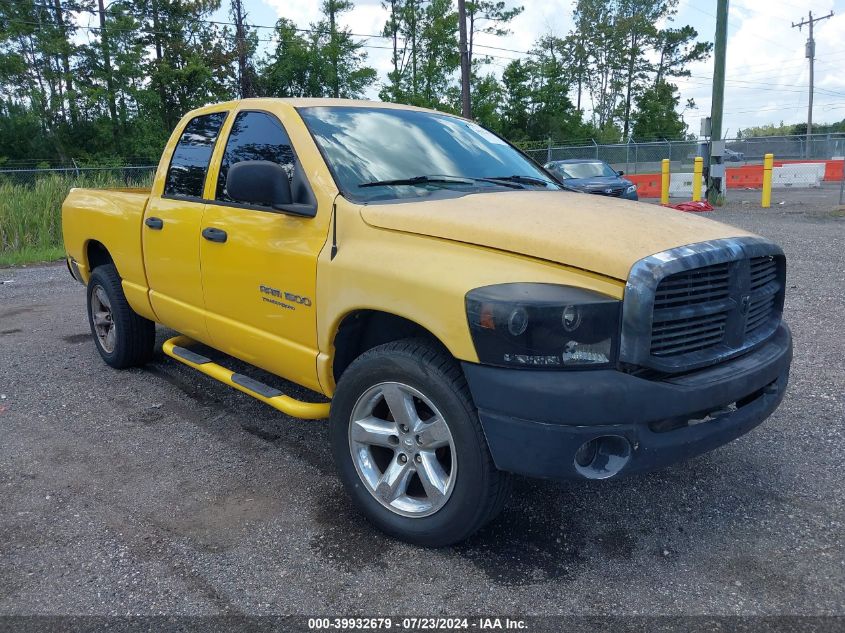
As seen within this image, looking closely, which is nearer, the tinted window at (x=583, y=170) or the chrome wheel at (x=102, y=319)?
the chrome wheel at (x=102, y=319)

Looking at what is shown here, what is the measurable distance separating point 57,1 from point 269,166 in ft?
143

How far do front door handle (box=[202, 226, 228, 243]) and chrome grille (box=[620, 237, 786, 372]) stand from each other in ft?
7.68

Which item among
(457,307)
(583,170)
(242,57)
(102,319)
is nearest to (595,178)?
(583,170)

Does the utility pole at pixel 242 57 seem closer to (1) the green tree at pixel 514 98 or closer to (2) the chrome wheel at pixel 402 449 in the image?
(1) the green tree at pixel 514 98

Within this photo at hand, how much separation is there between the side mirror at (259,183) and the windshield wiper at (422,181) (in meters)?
0.39

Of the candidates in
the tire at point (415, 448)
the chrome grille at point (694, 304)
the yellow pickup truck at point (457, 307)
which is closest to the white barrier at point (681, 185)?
the yellow pickup truck at point (457, 307)

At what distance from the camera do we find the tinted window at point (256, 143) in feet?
12.1

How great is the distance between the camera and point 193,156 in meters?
4.49

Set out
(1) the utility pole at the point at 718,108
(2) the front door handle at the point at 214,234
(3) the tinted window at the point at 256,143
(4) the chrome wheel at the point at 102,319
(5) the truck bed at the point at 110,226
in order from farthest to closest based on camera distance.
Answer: (1) the utility pole at the point at 718,108
(4) the chrome wheel at the point at 102,319
(5) the truck bed at the point at 110,226
(2) the front door handle at the point at 214,234
(3) the tinted window at the point at 256,143

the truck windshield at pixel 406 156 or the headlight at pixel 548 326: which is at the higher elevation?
the truck windshield at pixel 406 156

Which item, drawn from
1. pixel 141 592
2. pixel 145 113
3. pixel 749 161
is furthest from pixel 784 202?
pixel 145 113

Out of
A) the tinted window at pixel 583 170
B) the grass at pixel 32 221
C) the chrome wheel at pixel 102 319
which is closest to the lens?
the chrome wheel at pixel 102 319

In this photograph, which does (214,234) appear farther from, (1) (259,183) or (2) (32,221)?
(2) (32,221)

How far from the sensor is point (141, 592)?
8.80 feet
